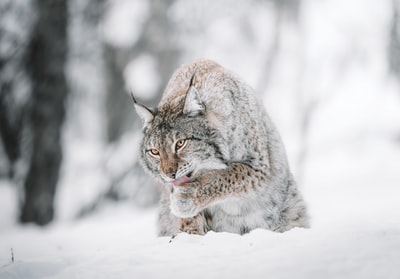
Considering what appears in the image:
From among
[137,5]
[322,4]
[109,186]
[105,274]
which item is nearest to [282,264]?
[105,274]

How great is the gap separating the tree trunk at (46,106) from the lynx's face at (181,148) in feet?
17.8

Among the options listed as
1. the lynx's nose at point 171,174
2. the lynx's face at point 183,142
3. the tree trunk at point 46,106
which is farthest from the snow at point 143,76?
the lynx's nose at point 171,174

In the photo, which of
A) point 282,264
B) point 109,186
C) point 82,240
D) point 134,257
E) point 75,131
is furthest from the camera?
point 75,131

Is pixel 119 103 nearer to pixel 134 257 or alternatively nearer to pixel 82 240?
pixel 82 240

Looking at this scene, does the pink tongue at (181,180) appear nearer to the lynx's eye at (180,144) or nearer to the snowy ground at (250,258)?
the lynx's eye at (180,144)

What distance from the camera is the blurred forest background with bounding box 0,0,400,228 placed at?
9609mm

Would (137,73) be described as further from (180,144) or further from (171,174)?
(171,174)

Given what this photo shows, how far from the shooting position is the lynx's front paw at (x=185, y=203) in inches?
169

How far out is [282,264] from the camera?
2.95 metres

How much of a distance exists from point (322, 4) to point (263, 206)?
11.1 meters

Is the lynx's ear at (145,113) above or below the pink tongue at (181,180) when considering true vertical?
above

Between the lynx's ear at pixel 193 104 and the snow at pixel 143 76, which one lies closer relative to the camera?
the lynx's ear at pixel 193 104

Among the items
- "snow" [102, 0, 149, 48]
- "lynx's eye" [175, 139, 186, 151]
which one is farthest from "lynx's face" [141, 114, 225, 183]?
"snow" [102, 0, 149, 48]

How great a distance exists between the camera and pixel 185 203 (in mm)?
4293
